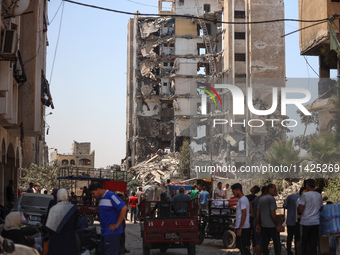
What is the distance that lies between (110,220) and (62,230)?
116 centimetres

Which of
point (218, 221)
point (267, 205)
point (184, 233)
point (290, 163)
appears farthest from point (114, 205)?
point (290, 163)

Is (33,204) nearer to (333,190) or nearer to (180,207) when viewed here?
(180,207)

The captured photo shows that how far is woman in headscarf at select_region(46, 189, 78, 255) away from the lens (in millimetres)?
8336

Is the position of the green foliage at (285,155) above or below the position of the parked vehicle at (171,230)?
above

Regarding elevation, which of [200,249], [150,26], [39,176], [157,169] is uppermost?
[150,26]

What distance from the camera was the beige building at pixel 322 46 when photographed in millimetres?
Answer: 31797

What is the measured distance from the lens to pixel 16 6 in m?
17.4

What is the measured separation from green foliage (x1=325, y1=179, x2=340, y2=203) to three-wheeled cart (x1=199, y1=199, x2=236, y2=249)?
1167 centimetres

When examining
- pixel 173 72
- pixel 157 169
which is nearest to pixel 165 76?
pixel 173 72

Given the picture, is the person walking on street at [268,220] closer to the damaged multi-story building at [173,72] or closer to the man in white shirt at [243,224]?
the man in white shirt at [243,224]

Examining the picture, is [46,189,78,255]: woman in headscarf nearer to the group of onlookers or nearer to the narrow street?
the group of onlookers

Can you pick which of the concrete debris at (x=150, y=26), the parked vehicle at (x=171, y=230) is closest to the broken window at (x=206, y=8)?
the concrete debris at (x=150, y=26)

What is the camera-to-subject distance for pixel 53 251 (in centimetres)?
830

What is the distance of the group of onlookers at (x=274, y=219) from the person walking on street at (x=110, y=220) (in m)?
3.03
